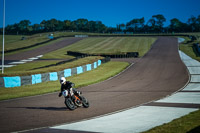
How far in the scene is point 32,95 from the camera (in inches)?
728

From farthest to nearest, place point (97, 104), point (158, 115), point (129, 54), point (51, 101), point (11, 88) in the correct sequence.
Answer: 1. point (129, 54)
2. point (11, 88)
3. point (51, 101)
4. point (97, 104)
5. point (158, 115)

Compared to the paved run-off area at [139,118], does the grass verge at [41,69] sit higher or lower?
higher

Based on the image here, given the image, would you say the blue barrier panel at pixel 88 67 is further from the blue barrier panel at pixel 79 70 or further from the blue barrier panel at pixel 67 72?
the blue barrier panel at pixel 67 72

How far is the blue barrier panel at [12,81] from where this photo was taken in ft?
72.1

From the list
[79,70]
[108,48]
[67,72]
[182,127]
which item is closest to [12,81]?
[67,72]

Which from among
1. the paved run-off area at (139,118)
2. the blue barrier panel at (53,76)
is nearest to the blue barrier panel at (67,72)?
the blue barrier panel at (53,76)

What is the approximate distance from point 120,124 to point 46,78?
17180mm

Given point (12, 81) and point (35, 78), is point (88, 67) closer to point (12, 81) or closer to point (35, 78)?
point (35, 78)

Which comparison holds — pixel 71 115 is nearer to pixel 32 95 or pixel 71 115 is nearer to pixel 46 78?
pixel 32 95

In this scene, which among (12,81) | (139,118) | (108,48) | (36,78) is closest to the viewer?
(139,118)

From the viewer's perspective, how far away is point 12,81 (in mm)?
22359

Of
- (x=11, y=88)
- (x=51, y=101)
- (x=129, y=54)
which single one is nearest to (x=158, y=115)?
(x=51, y=101)


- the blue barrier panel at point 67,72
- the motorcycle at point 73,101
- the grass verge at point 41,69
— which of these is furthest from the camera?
the blue barrier panel at point 67,72

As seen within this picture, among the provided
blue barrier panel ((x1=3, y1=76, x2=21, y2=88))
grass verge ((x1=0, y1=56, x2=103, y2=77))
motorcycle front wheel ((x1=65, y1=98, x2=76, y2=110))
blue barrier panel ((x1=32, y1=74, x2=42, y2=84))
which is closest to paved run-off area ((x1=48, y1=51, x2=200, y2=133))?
motorcycle front wheel ((x1=65, y1=98, x2=76, y2=110))
